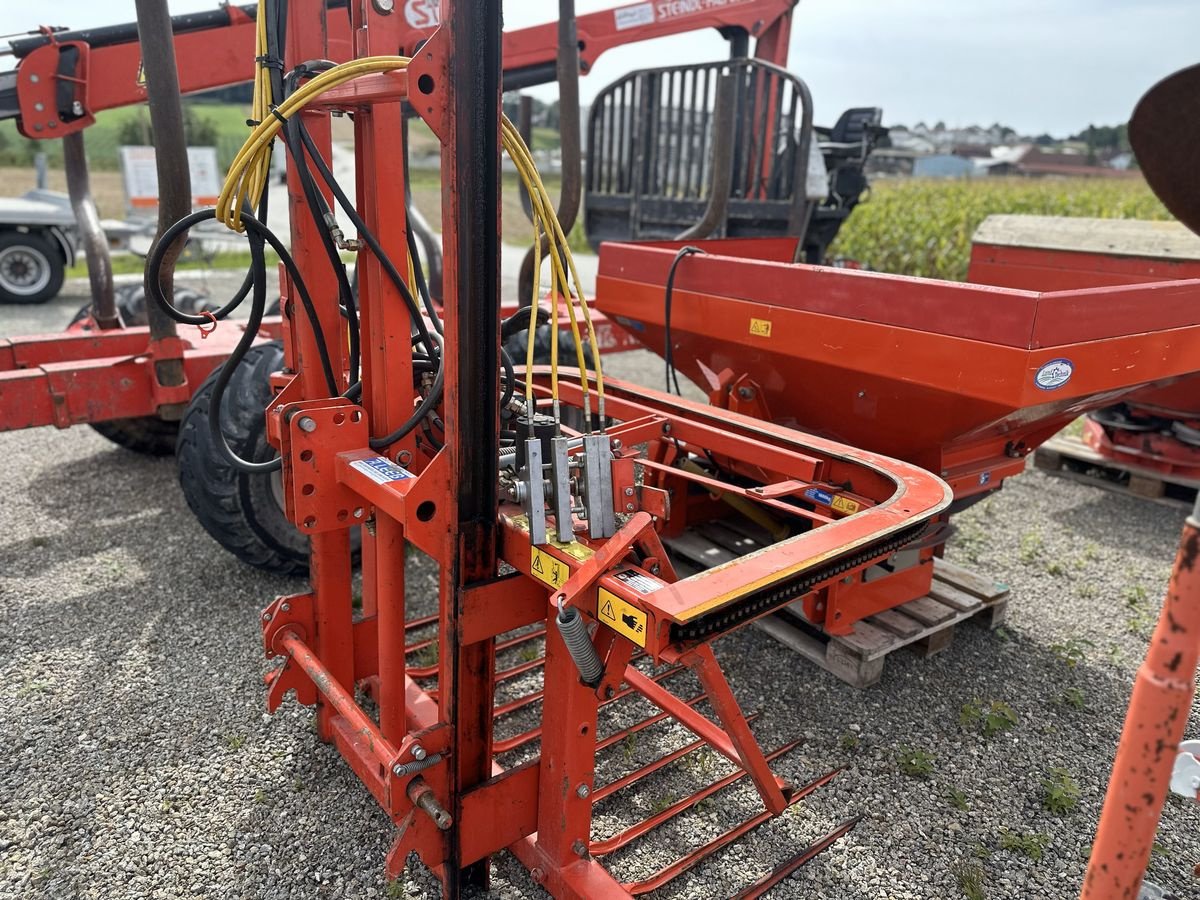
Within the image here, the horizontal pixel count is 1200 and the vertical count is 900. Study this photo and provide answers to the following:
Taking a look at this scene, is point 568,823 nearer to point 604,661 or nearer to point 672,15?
point 604,661

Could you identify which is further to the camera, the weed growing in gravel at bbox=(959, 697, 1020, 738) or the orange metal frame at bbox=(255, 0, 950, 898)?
the weed growing in gravel at bbox=(959, 697, 1020, 738)

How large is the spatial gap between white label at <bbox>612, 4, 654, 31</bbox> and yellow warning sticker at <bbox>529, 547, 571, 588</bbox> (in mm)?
4386

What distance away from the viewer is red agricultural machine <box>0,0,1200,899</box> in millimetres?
1811

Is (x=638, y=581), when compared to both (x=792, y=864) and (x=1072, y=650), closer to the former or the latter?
(x=792, y=864)

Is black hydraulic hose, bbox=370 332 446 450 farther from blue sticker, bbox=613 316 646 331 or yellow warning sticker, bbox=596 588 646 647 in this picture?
blue sticker, bbox=613 316 646 331

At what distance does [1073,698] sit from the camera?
3.28 metres

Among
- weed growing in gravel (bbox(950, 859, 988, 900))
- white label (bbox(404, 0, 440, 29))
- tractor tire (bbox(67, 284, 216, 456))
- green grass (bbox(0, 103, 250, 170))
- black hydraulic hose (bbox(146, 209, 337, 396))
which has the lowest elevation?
weed growing in gravel (bbox(950, 859, 988, 900))

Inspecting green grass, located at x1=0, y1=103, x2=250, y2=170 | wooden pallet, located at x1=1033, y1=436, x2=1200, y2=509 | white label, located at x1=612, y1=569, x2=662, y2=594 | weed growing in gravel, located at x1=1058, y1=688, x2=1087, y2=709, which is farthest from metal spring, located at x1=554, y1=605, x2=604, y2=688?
green grass, located at x1=0, y1=103, x2=250, y2=170

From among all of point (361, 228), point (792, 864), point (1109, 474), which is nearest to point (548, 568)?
point (361, 228)

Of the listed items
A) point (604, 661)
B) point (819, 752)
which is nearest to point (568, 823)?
point (604, 661)

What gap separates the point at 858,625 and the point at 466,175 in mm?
2439

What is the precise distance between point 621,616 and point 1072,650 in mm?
2789

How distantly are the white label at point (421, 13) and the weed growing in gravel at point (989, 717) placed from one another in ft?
12.7

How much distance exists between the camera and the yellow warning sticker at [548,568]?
6.08 feet
